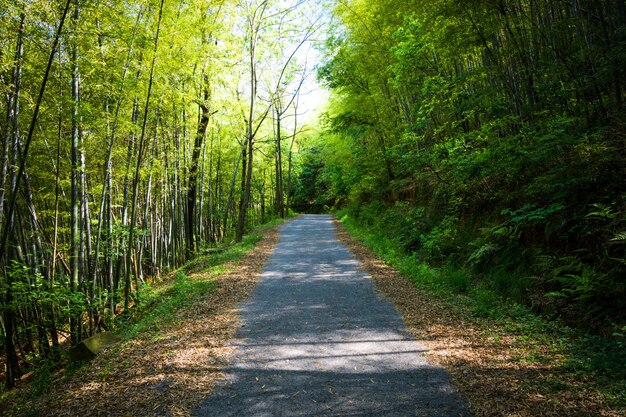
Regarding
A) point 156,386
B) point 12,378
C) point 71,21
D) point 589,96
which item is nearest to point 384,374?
point 156,386

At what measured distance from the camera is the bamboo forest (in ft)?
14.7

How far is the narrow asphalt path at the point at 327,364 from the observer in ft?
9.45

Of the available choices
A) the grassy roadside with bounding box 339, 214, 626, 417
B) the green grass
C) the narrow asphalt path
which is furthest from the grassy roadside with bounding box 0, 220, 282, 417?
the grassy roadside with bounding box 339, 214, 626, 417

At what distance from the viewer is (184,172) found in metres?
12.8

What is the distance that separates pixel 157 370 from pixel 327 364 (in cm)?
171

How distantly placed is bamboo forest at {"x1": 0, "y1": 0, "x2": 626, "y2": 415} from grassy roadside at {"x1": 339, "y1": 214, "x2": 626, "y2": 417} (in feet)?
0.39

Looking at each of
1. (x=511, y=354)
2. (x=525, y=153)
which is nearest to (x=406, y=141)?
(x=525, y=153)

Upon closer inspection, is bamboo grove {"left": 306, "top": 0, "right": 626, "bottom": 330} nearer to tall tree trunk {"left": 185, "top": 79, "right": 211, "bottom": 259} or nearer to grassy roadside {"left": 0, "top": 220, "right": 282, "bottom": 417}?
grassy roadside {"left": 0, "top": 220, "right": 282, "bottom": 417}

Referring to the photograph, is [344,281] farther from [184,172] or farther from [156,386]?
[184,172]

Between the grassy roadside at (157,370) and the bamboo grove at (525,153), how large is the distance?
3941 millimetres

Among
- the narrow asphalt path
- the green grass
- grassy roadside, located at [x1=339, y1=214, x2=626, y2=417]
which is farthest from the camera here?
the green grass

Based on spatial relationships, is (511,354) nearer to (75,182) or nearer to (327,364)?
(327,364)

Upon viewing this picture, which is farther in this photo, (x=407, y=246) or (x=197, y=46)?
(x=197, y=46)

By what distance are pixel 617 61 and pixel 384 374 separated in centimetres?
500
